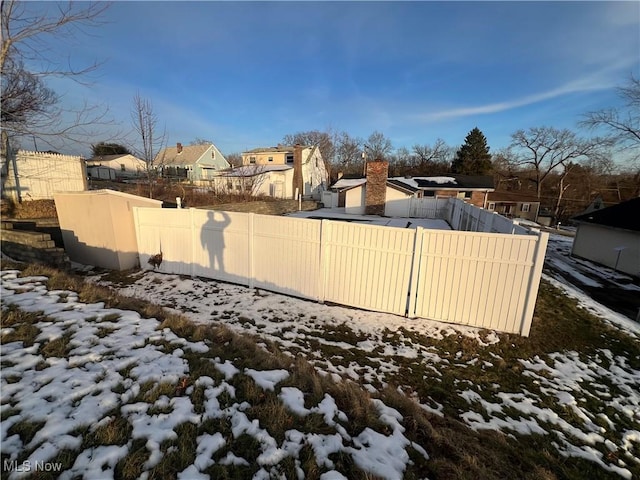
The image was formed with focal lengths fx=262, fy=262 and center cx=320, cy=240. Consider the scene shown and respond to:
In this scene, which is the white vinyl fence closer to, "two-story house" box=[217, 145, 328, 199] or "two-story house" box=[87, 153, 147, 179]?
"two-story house" box=[217, 145, 328, 199]

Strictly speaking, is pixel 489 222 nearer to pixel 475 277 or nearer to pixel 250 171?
pixel 475 277

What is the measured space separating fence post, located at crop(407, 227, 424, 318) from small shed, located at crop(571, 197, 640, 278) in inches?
521

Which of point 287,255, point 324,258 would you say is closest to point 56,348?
point 287,255

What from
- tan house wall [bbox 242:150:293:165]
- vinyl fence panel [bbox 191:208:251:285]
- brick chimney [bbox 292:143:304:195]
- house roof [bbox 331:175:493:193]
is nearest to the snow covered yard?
vinyl fence panel [bbox 191:208:251:285]

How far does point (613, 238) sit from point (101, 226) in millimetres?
22004

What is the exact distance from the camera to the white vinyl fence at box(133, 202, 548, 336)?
492cm

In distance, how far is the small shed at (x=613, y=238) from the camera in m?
11.9

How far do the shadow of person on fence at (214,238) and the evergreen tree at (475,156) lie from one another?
39.5m

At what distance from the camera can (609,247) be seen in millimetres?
13156

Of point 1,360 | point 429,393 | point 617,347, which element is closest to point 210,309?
point 1,360

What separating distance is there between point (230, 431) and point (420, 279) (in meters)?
4.31

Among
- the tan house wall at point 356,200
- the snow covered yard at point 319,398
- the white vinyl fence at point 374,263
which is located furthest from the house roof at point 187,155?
the snow covered yard at point 319,398

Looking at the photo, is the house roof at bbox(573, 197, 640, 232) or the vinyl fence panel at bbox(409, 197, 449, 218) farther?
the vinyl fence panel at bbox(409, 197, 449, 218)

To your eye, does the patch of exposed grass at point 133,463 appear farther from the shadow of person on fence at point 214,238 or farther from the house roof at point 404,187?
the house roof at point 404,187
